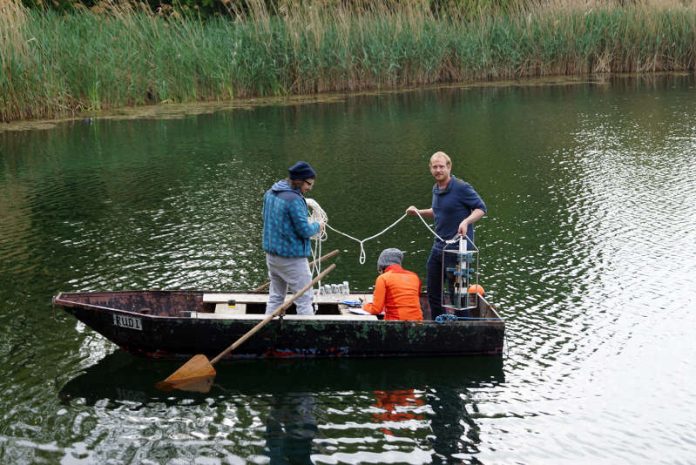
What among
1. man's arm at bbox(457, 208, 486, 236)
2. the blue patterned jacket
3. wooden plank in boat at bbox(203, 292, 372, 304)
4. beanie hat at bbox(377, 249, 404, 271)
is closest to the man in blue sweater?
man's arm at bbox(457, 208, 486, 236)

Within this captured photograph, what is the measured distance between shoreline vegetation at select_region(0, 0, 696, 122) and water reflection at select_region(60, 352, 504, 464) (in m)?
14.8

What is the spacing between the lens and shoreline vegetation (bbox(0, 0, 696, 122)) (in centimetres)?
2336

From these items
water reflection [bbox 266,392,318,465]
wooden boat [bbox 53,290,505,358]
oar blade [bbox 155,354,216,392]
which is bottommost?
water reflection [bbox 266,392,318,465]

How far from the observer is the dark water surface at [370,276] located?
7.81 meters

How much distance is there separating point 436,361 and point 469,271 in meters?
0.95

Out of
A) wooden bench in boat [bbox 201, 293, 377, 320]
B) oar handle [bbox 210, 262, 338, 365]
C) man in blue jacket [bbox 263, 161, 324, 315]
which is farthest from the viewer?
wooden bench in boat [bbox 201, 293, 377, 320]

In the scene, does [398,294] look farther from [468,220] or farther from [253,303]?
[253,303]

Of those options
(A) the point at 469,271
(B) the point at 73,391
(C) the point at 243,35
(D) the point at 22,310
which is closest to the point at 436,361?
(A) the point at 469,271

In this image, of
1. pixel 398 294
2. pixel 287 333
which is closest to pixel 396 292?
pixel 398 294

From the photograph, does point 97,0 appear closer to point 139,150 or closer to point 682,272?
point 139,150

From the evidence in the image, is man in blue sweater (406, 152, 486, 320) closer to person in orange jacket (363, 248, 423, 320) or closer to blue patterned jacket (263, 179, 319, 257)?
person in orange jacket (363, 248, 423, 320)

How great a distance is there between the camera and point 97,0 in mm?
28516

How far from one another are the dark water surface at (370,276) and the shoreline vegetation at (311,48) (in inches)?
57.0

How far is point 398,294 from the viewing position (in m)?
9.45
